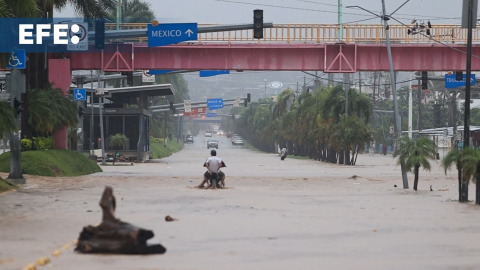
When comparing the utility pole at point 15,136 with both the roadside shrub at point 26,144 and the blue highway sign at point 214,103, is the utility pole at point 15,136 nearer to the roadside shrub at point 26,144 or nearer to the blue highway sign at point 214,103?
the roadside shrub at point 26,144

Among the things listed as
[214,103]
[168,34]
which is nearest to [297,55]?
[168,34]

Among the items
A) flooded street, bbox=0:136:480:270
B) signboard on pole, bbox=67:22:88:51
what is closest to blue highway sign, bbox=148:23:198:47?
signboard on pole, bbox=67:22:88:51

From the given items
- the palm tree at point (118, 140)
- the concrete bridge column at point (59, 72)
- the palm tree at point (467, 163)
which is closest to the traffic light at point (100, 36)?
the concrete bridge column at point (59, 72)

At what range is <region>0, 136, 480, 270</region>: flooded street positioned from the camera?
46.2ft

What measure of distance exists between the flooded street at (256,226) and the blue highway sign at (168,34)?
13.1 metres

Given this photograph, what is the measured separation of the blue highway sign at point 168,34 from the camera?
47125 millimetres

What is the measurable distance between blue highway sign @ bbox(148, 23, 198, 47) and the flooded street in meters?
13.1

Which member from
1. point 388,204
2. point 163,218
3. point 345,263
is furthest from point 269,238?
point 388,204

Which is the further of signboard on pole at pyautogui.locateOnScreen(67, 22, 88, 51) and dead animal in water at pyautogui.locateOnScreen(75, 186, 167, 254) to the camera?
signboard on pole at pyautogui.locateOnScreen(67, 22, 88, 51)

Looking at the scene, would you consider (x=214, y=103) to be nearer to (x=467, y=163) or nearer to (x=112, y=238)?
(x=467, y=163)

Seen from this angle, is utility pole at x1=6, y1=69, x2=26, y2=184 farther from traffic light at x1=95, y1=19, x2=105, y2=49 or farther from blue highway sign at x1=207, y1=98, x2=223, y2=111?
blue highway sign at x1=207, y1=98, x2=223, y2=111

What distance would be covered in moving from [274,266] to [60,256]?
10.7 ft

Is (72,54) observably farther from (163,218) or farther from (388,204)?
(163,218)

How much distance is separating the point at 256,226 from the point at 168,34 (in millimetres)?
29419
